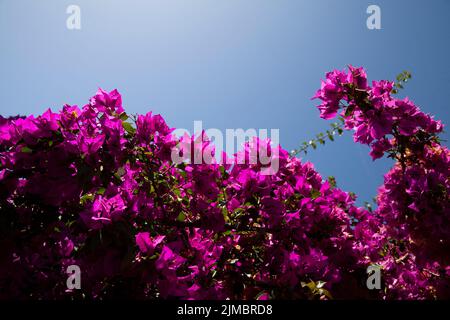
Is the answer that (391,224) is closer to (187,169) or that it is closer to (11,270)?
(187,169)

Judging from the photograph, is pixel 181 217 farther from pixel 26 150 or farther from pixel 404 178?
pixel 404 178

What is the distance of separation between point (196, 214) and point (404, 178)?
5.67 feet

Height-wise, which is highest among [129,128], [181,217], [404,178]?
[129,128]

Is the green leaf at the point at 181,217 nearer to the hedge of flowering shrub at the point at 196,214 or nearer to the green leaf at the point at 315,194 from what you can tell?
the hedge of flowering shrub at the point at 196,214

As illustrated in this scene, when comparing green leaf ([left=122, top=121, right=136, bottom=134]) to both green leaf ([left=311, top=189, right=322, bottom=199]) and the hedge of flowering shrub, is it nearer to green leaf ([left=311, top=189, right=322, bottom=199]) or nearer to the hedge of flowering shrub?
the hedge of flowering shrub

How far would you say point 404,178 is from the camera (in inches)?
94.5

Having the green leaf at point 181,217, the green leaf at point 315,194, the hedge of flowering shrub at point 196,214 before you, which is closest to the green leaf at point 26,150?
the hedge of flowering shrub at point 196,214

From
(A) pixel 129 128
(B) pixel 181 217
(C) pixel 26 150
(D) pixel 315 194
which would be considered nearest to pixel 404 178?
(D) pixel 315 194

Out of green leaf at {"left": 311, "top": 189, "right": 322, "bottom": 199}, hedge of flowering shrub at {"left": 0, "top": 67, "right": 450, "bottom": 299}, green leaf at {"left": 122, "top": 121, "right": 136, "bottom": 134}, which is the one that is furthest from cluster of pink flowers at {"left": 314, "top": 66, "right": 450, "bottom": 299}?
green leaf at {"left": 122, "top": 121, "right": 136, "bottom": 134}

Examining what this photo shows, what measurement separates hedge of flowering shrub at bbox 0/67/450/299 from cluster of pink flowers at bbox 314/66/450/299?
11mm

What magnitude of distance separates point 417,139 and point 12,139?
3288 mm

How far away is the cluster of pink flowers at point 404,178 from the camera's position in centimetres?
225

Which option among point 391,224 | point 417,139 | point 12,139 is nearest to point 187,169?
point 12,139

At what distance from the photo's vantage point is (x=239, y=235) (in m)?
2.29
